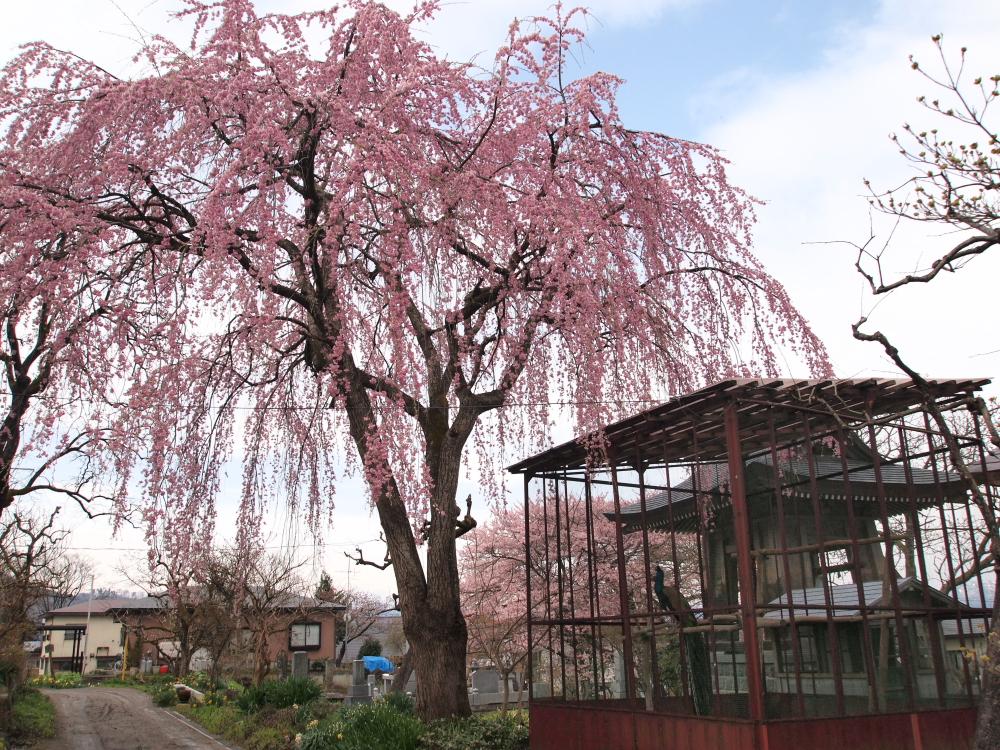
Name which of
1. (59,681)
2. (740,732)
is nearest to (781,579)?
(740,732)

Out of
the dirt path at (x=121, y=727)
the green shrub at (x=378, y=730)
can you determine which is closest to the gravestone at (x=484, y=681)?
the dirt path at (x=121, y=727)

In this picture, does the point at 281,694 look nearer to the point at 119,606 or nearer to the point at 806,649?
the point at 806,649

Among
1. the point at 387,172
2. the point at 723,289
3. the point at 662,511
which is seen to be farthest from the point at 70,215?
the point at 662,511

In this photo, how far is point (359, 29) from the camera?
25.3 ft

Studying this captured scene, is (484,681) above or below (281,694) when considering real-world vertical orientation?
below

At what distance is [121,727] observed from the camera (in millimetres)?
16594

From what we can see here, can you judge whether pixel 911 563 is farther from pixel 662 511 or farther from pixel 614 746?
pixel 614 746

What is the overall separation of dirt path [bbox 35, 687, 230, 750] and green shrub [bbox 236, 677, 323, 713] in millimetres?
922

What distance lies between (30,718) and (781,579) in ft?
46.8

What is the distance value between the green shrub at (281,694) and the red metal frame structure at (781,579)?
6003 mm

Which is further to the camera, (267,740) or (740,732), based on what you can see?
(267,740)

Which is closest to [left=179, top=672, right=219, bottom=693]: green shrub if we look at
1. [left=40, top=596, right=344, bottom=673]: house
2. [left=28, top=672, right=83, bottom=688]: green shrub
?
[left=28, top=672, right=83, bottom=688]: green shrub

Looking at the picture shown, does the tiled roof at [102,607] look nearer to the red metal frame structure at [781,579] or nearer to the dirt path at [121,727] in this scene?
the dirt path at [121,727]

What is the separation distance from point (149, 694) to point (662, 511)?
19003mm
